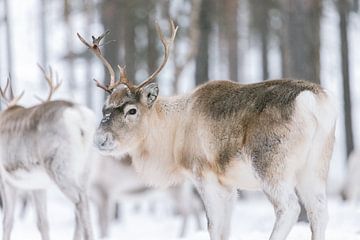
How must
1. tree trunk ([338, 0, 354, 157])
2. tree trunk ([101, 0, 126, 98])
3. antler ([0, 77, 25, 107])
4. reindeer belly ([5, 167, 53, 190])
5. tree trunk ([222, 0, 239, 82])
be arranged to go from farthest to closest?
tree trunk ([338, 0, 354, 157]) → tree trunk ([222, 0, 239, 82]) → tree trunk ([101, 0, 126, 98]) → antler ([0, 77, 25, 107]) → reindeer belly ([5, 167, 53, 190])

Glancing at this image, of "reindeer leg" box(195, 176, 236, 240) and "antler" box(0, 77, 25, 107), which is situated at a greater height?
"antler" box(0, 77, 25, 107)

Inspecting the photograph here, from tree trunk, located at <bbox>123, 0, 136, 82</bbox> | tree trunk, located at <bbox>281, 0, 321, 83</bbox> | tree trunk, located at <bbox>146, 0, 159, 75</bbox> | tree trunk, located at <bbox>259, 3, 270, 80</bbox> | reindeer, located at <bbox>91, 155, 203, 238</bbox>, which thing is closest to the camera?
tree trunk, located at <bbox>281, 0, 321, 83</bbox>

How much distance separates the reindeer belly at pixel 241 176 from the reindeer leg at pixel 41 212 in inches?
123

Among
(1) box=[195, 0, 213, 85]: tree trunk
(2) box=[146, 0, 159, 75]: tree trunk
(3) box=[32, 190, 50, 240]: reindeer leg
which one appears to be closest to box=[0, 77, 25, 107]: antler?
(3) box=[32, 190, 50, 240]: reindeer leg

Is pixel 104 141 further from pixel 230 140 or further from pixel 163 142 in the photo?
pixel 230 140

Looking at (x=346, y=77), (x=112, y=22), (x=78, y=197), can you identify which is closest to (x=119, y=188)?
(x=78, y=197)

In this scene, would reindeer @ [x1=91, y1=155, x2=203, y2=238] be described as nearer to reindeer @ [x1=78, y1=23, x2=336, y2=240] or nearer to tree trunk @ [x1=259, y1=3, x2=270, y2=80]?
reindeer @ [x1=78, y1=23, x2=336, y2=240]

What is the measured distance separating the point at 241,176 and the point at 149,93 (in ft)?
4.30

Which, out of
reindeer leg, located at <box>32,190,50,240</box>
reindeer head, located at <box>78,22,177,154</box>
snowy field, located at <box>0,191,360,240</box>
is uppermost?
reindeer head, located at <box>78,22,177,154</box>

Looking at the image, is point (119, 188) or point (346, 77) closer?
point (119, 188)

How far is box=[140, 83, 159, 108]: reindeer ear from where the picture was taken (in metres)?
7.05

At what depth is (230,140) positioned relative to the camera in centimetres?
642

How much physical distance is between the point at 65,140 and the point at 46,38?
29.1m

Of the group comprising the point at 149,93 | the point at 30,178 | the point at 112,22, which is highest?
the point at 112,22
